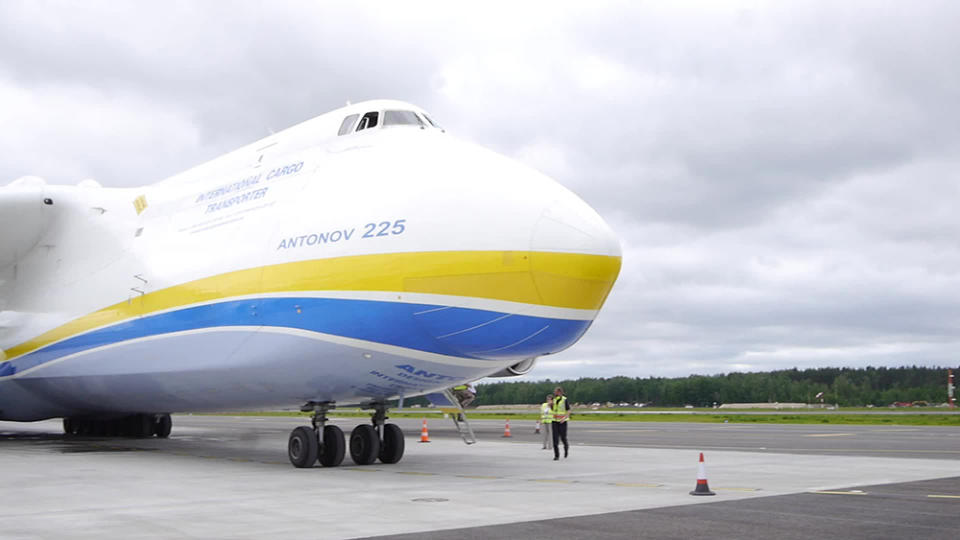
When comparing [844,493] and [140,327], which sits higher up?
[140,327]

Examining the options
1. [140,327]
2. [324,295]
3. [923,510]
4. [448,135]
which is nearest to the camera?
[923,510]

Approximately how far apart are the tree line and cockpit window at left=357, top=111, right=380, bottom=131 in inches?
2543

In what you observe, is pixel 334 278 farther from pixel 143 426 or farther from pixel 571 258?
pixel 143 426

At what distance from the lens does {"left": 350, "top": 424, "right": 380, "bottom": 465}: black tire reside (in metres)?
15.4

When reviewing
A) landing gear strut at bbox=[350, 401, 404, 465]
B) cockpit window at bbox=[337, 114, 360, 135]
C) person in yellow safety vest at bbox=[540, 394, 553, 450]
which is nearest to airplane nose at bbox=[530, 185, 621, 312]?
cockpit window at bbox=[337, 114, 360, 135]

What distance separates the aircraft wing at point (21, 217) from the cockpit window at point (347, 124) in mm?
10165

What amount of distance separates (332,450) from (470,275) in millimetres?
4519

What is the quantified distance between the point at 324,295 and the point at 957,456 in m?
13.0

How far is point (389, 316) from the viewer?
12727mm

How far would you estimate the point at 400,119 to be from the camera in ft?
48.9

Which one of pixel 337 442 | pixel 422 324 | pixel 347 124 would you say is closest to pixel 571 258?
pixel 422 324

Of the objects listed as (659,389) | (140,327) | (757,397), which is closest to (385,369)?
(140,327)

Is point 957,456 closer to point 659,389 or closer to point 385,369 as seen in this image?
point 385,369

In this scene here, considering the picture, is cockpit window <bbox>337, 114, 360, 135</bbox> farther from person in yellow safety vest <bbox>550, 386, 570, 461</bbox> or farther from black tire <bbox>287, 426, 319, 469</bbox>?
person in yellow safety vest <bbox>550, 386, 570, 461</bbox>
